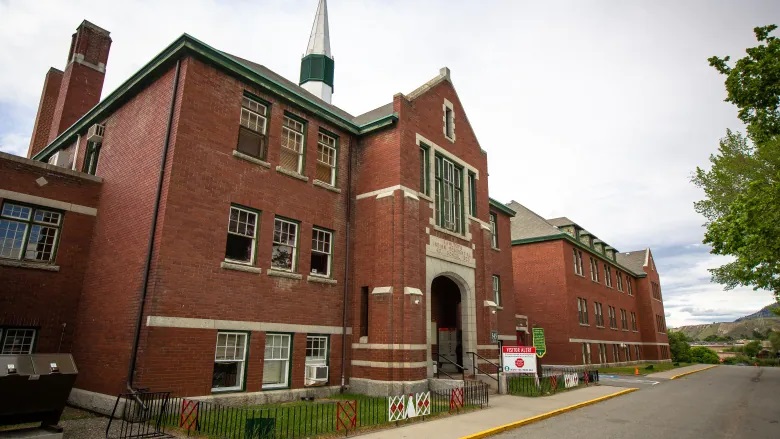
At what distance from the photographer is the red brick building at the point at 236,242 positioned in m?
12.8

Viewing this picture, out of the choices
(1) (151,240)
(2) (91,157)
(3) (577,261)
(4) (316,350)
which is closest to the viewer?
(1) (151,240)

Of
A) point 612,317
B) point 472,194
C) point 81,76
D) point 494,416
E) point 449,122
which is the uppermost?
point 81,76

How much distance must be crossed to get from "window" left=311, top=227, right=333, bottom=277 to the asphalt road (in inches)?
341

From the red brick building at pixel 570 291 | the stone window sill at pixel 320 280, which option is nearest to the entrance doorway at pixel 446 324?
the stone window sill at pixel 320 280

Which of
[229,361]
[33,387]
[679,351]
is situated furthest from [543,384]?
[679,351]

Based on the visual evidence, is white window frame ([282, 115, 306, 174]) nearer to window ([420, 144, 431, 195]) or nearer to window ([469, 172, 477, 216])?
window ([420, 144, 431, 195])

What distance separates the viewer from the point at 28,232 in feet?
47.8

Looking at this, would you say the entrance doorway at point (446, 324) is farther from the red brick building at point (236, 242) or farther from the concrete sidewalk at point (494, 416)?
the concrete sidewalk at point (494, 416)

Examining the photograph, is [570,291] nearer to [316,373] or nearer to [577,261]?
[577,261]

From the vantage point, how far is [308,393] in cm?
1525

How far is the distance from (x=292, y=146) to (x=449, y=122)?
27.7 feet

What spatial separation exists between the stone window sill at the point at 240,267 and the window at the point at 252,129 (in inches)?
149

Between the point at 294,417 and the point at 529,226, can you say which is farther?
the point at 529,226

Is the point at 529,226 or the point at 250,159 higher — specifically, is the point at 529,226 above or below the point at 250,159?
above
